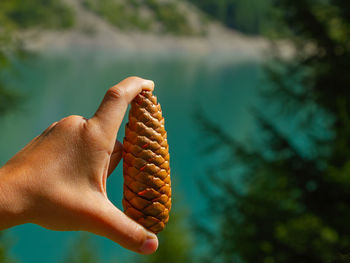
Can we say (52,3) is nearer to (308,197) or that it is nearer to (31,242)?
(31,242)

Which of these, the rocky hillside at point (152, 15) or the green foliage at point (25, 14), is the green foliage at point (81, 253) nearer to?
the green foliage at point (25, 14)

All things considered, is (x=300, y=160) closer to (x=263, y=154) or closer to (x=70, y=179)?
(x=263, y=154)

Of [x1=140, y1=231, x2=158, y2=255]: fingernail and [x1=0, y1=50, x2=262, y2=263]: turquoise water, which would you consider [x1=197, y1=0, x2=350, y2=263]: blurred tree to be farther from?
[x1=140, y1=231, x2=158, y2=255]: fingernail

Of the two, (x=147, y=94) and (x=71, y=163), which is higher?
(x=147, y=94)

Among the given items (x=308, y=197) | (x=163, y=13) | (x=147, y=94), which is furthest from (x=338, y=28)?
Answer: (x=163, y=13)

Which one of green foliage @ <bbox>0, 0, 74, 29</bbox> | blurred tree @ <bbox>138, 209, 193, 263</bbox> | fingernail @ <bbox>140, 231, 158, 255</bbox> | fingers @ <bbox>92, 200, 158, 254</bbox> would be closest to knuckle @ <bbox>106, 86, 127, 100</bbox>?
fingers @ <bbox>92, 200, 158, 254</bbox>

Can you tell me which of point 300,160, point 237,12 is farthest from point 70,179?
point 237,12
